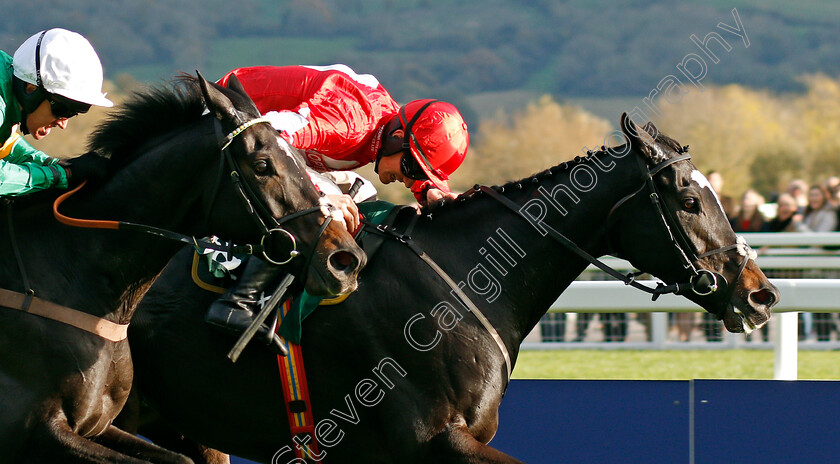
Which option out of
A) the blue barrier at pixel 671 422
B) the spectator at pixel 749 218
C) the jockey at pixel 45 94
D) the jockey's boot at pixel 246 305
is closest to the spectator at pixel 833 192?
the spectator at pixel 749 218

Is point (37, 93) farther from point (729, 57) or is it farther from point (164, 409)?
point (729, 57)

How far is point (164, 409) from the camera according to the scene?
393 cm

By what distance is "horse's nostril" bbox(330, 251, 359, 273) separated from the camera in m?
3.19

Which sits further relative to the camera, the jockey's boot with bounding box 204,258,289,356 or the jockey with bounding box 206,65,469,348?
the jockey with bounding box 206,65,469,348

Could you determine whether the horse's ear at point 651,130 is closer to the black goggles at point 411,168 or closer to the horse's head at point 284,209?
the black goggles at point 411,168

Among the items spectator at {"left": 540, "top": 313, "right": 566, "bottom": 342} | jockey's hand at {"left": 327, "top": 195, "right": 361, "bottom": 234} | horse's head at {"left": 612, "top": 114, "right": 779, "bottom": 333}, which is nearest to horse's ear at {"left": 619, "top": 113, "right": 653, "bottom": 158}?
horse's head at {"left": 612, "top": 114, "right": 779, "bottom": 333}

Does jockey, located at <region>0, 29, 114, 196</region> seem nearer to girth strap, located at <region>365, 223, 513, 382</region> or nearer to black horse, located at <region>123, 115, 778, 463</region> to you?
black horse, located at <region>123, 115, 778, 463</region>

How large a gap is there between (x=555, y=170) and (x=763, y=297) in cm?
88

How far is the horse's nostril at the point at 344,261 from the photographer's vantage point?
3.19m

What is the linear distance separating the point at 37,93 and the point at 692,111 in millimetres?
37234

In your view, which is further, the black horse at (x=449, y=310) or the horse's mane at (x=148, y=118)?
the black horse at (x=449, y=310)

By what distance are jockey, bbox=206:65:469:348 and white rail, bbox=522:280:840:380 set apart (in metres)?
1.02

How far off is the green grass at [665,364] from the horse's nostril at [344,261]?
4.29 m

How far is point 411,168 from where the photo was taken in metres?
4.25
